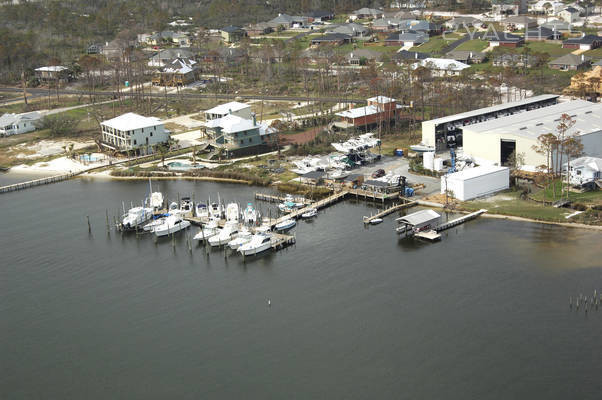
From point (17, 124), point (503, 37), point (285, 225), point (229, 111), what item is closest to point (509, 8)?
point (503, 37)

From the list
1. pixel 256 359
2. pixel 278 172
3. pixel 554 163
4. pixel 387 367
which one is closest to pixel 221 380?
pixel 256 359

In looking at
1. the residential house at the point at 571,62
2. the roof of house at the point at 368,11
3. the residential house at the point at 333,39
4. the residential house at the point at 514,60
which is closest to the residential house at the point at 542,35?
the residential house at the point at 514,60

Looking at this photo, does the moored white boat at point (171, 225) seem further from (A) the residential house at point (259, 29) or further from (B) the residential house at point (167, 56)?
(A) the residential house at point (259, 29)

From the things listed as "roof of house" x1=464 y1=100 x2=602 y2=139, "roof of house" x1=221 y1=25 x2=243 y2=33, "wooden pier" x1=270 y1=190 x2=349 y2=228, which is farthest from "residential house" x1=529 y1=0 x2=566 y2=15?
"wooden pier" x1=270 y1=190 x2=349 y2=228

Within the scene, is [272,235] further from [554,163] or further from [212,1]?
[212,1]

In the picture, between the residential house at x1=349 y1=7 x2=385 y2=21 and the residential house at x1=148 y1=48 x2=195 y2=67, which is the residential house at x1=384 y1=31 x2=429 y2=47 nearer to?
the residential house at x1=349 y1=7 x2=385 y2=21

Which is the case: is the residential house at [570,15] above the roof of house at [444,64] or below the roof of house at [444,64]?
above

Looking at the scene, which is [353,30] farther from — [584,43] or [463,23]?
[584,43]
